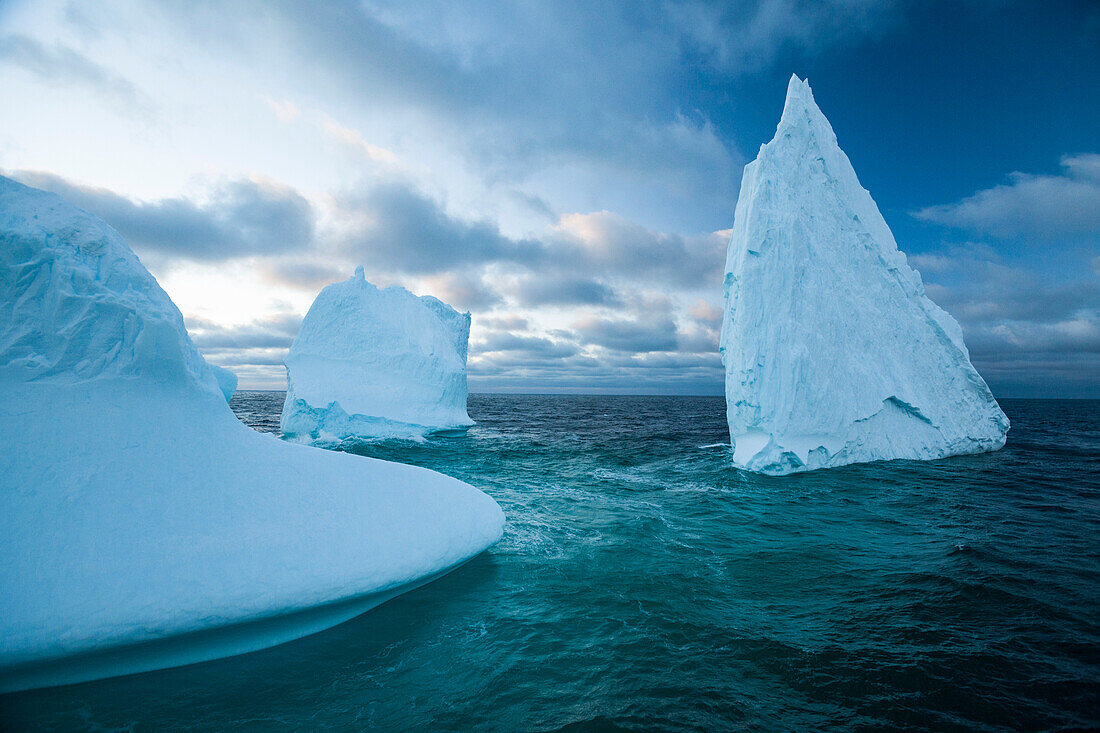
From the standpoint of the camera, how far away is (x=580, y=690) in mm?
4430

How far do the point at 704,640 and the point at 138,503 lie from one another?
6.62 m

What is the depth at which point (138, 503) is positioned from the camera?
15.2 ft

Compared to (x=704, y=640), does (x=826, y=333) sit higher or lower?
higher

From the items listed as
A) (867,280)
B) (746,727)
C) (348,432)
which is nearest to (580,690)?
(746,727)

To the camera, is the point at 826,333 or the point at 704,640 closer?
the point at 704,640

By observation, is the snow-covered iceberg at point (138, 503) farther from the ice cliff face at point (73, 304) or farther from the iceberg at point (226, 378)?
the iceberg at point (226, 378)

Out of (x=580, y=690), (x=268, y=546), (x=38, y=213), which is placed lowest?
(x=580, y=690)

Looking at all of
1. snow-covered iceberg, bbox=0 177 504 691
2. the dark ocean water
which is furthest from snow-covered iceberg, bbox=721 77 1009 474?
snow-covered iceberg, bbox=0 177 504 691

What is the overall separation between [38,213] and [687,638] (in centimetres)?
959

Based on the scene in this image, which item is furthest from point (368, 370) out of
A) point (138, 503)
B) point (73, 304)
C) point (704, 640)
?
point (704, 640)

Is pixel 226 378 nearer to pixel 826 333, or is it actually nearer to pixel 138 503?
pixel 138 503

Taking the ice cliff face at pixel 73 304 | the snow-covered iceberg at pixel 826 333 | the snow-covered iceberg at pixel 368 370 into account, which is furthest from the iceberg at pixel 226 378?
the snow-covered iceberg at pixel 826 333

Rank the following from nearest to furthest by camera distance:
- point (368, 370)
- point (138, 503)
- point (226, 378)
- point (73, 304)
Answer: point (138, 503)
point (73, 304)
point (226, 378)
point (368, 370)

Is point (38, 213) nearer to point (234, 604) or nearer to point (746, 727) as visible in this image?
point (234, 604)
